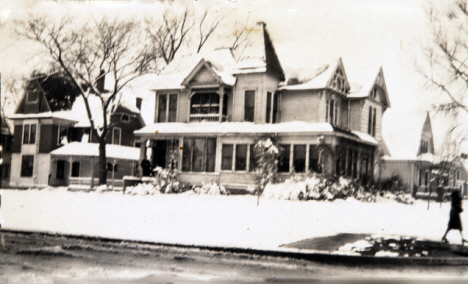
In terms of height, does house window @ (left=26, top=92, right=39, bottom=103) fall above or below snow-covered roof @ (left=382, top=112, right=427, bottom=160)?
above

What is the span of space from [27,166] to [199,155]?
3.08 metres

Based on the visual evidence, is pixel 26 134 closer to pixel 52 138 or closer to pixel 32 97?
pixel 52 138

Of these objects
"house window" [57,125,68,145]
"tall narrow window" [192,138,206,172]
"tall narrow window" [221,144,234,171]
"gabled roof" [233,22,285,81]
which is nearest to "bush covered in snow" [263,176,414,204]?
"tall narrow window" [221,144,234,171]

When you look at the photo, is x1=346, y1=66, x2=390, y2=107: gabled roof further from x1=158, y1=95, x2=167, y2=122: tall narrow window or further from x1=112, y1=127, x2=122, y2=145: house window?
x1=112, y1=127, x2=122, y2=145: house window

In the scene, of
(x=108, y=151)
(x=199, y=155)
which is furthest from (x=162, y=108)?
(x=108, y=151)

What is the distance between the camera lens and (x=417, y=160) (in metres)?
7.42

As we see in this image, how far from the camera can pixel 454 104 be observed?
24.6 ft

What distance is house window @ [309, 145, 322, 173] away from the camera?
825cm

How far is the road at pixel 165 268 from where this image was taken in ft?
21.2

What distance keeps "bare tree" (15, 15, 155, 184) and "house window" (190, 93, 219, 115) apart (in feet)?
3.72

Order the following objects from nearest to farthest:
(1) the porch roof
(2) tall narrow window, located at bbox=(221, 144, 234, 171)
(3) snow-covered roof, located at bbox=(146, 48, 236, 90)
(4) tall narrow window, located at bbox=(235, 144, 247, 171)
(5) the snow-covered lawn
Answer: (5) the snow-covered lawn < (3) snow-covered roof, located at bbox=(146, 48, 236, 90) < (1) the porch roof < (4) tall narrow window, located at bbox=(235, 144, 247, 171) < (2) tall narrow window, located at bbox=(221, 144, 234, 171)

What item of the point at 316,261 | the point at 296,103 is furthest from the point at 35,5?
the point at 316,261

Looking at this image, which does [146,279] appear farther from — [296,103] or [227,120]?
[296,103]

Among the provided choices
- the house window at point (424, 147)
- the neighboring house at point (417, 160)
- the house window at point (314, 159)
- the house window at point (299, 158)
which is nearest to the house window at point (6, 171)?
the house window at point (299, 158)
